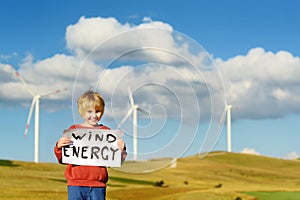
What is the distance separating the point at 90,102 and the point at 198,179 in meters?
111

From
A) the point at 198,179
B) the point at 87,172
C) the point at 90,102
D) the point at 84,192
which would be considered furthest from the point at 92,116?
the point at 198,179

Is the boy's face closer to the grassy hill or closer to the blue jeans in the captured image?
the blue jeans

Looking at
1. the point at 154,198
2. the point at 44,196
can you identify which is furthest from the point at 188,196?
the point at 44,196

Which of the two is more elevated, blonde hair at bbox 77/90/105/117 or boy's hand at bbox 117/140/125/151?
blonde hair at bbox 77/90/105/117

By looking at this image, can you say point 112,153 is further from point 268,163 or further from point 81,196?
point 268,163

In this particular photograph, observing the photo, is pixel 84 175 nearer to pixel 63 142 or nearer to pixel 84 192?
pixel 84 192

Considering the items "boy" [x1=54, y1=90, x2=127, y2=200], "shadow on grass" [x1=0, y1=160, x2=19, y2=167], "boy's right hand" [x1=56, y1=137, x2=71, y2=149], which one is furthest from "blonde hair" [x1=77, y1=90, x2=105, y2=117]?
"shadow on grass" [x1=0, y1=160, x2=19, y2=167]

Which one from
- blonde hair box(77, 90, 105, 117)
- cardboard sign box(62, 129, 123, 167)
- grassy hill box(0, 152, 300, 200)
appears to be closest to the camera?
blonde hair box(77, 90, 105, 117)

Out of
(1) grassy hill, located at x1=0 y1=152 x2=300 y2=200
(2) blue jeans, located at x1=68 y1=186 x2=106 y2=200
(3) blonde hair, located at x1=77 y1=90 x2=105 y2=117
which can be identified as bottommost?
(2) blue jeans, located at x1=68 y1=186 x2=106 y2=200

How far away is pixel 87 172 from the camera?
9461 millimetres

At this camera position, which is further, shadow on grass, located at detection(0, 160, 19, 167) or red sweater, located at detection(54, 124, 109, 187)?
shadow on grass, located at detection(0, 160, 19, 167)

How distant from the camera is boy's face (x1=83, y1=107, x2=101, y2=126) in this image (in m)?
9.32

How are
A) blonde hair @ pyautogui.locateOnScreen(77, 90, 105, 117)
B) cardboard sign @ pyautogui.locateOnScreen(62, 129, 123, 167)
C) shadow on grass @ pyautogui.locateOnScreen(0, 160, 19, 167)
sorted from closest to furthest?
1. blonde hair @ pyautogui.locateOnScreen(77, 90, 105, 117)
2. cardboard sign @ pyautogui.locateOnScreen(62, 129, 123, 167)
3. shadow on grass @ pyautogui.locateOnScreen(0, 160, 19, 167)

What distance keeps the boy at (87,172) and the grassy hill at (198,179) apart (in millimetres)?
34554
